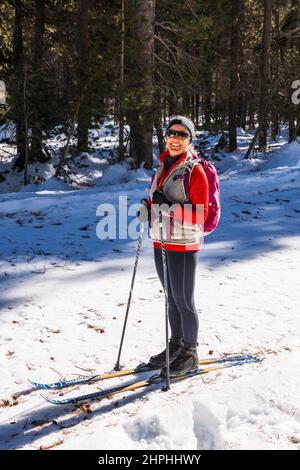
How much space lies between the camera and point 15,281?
650 cm

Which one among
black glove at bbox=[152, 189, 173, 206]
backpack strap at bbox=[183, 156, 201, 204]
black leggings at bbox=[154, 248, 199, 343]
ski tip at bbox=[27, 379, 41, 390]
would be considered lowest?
ski tip at bbox=[27, 379, 41, 390]

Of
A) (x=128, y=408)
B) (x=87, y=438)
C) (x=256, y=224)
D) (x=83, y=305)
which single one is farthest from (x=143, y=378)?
(x=256, y=224)

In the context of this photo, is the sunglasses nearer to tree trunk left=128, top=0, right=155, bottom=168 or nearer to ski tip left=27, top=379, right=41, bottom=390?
ski tip left=27, top=379, right=41, bottom=390

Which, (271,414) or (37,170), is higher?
(37,170)

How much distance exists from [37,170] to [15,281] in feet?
43.6

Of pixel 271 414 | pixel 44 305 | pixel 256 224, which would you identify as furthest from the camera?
pixel 256 224

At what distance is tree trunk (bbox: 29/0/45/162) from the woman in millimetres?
14295

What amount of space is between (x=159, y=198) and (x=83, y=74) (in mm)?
13811

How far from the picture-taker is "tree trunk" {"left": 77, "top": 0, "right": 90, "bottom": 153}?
16625 millimetres

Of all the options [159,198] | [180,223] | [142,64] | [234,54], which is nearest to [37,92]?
[142,64]

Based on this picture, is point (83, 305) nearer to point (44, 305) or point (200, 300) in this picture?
point (44, 305)

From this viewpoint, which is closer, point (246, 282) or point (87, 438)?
point (87, 438)

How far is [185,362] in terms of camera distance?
4371 mm

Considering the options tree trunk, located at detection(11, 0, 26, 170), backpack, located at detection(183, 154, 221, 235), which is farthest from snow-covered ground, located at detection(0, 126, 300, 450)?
tree trunk, located at detection(11, 0, 26, 170)
